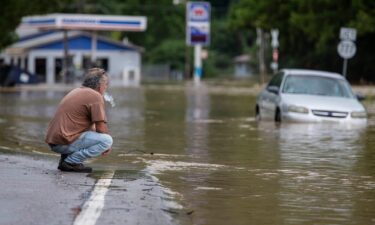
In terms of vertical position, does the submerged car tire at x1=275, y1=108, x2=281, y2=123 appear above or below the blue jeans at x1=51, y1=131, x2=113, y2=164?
below

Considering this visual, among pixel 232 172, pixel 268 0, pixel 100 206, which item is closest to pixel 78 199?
pixel 100 206

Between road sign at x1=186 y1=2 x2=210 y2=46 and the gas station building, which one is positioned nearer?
the gas station building

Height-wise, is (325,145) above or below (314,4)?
below

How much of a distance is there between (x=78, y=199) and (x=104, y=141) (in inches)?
88.1

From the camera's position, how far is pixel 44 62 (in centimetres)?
7562

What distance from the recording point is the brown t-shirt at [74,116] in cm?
1127

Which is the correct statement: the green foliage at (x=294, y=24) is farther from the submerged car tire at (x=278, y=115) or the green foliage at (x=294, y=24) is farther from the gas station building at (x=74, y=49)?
the submerged car tire at (x=278, y=115)

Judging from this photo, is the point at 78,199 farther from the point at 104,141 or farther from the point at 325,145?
the point at 325,145

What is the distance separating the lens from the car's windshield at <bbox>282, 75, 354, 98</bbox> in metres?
21.4

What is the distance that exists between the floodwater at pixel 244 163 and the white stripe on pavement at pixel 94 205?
0.71m

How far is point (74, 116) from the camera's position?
11.3 meters

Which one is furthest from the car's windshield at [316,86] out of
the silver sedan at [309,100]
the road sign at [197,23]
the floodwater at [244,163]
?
the road sign at [197,23]

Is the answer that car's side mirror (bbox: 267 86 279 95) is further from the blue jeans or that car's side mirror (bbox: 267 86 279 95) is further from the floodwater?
the blue jeans

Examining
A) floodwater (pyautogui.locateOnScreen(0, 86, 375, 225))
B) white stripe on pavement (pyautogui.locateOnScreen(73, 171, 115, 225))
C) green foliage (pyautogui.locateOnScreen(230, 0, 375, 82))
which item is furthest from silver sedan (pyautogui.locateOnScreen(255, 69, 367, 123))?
green foliage (pyautogui.locateOnScreen(230, 0, 375, 82))
